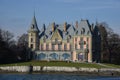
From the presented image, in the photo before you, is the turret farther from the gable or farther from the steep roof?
the steep roof

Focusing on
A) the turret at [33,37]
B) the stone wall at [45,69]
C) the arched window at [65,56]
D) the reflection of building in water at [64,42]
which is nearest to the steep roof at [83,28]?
the reflection of building in water at [64,42]

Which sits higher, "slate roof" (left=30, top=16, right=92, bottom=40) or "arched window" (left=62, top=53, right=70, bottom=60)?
"slate roof" (left=30, top=16, right=92, bottom=40)

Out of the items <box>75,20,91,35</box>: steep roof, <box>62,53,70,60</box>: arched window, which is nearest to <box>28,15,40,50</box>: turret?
<box>62,53,70,60</box>: arched window

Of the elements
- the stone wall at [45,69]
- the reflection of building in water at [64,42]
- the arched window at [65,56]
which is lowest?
the stone wall at [45,69]

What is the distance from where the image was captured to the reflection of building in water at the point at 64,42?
8962cm

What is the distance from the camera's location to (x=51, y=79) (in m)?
54.2

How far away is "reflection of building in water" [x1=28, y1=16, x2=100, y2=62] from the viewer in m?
89.6


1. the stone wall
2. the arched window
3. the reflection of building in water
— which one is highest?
the reflection of building in water

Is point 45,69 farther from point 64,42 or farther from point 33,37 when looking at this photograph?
point 33,37

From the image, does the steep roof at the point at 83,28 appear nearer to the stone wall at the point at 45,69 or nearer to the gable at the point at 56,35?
the gable at the point at 56,35

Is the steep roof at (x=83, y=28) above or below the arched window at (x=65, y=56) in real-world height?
above

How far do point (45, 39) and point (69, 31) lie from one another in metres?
6.10

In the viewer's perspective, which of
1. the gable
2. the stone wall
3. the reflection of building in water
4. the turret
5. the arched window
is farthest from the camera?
the turret

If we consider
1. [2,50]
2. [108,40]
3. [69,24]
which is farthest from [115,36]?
[2,50]
